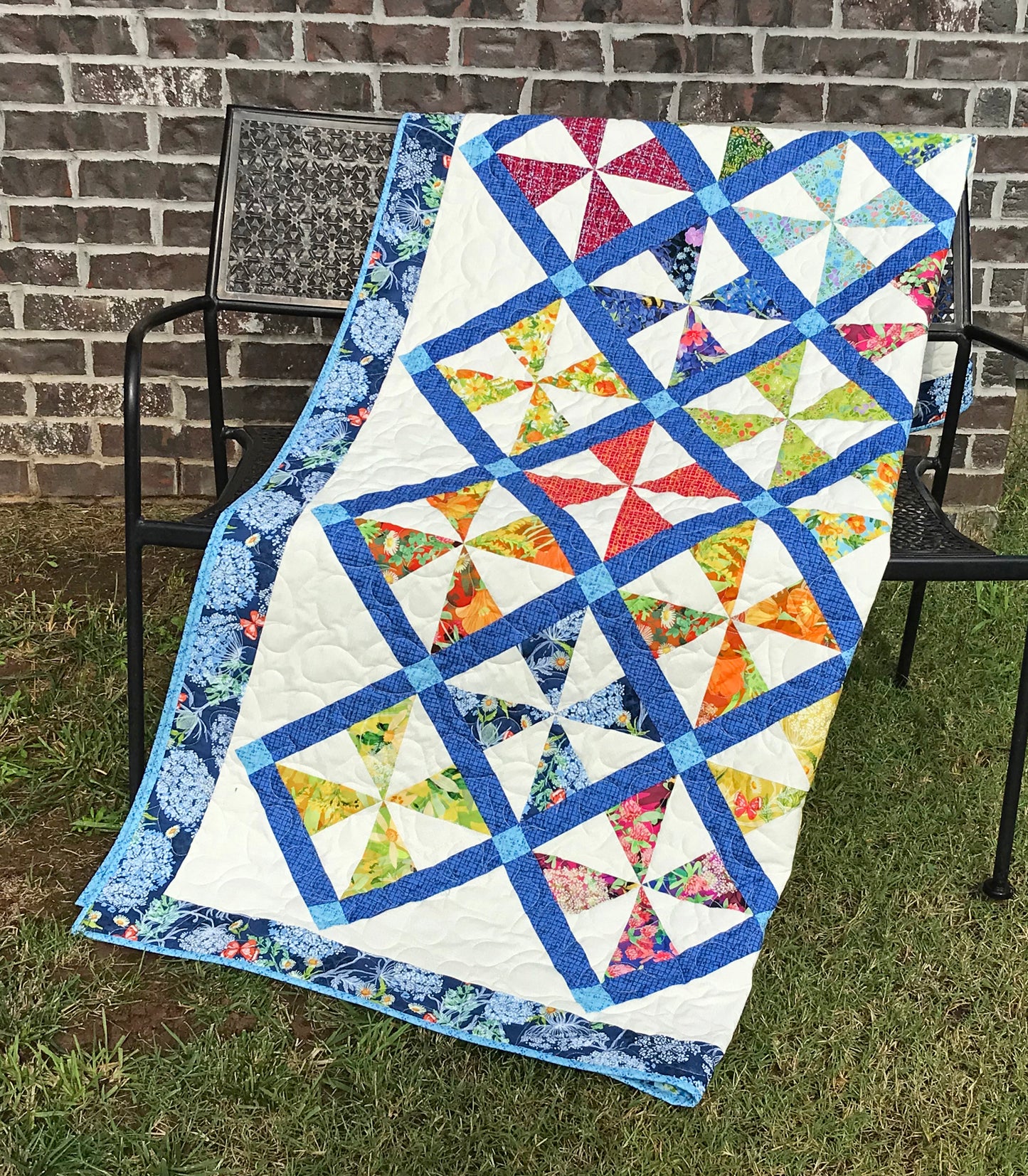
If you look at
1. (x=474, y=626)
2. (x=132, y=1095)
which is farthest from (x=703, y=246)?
(x=132, y=1095)

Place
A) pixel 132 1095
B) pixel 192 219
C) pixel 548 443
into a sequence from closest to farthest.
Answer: pixel 132 1095 < pixel 548 443 < pixel 192 219

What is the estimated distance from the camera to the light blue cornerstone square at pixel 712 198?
5.81 ft

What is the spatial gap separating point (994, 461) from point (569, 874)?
151cm

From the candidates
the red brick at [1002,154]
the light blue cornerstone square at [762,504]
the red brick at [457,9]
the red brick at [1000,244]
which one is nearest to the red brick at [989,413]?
the red brick at [1000,244]

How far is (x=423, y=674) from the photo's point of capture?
4.72 ft

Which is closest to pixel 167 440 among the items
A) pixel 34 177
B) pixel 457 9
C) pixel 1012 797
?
pixel 34 177

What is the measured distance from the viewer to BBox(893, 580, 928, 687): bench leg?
193 cm

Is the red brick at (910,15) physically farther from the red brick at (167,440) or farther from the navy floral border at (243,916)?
the red brick at (167,440)

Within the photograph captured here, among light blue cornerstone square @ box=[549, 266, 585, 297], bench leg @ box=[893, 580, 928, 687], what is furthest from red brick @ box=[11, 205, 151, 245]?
bench leg @ box=[893, 580, 928, 687]

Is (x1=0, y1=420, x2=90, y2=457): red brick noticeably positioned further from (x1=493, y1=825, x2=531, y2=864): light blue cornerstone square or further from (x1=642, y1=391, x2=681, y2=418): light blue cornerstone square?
(x1=493, y1=825, x2=531, y2=864): light blue cornerstone square

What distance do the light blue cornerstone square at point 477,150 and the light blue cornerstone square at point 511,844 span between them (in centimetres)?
106

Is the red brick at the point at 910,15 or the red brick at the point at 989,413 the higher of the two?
the red brick at the point at 910,15

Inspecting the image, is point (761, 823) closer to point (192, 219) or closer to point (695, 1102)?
point (695, 1102)

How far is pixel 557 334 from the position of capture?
177cm
